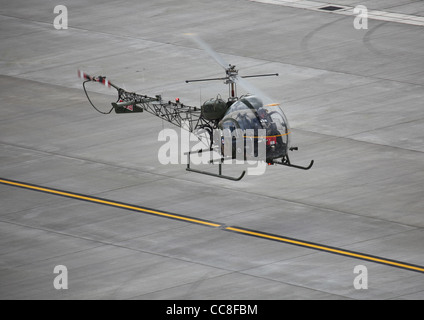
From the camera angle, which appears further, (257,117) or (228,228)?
(257,117)

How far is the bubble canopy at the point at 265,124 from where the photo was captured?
3441 centimetres

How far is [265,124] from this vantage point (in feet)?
113

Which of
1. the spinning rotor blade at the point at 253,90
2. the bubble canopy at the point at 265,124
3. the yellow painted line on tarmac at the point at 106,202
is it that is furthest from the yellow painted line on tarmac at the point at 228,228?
the spinning rotor blade at the point at 253,90

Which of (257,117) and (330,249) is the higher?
(257,117)

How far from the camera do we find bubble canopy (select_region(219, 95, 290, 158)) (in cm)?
3441

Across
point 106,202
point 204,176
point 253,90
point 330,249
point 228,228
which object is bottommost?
point 330,249

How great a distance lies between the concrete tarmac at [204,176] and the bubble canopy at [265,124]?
2.05 m

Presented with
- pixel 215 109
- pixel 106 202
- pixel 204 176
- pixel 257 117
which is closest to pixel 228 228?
pixel 257 117

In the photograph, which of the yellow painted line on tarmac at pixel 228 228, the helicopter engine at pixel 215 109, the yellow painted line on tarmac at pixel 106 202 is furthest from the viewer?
the helicopter engine at pixel 215 109

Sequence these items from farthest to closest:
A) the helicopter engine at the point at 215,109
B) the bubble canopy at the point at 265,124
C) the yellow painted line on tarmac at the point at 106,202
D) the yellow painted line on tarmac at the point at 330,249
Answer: the helicopter engine at the point at 215,109 < the yellow painted line on tarmac at the point at 106,202 < the bubble canopy at the point at 265,124 < the yellow painted line on tarmac at the point at 330,249

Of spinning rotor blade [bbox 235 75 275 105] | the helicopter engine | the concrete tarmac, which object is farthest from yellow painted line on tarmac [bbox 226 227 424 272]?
the helicopter engine

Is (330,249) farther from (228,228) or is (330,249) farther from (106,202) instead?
(106,202)

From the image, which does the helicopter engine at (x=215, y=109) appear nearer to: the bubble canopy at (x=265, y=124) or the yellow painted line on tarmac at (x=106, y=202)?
the bubble canopy at (x=265, y=124)

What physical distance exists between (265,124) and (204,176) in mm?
4661
